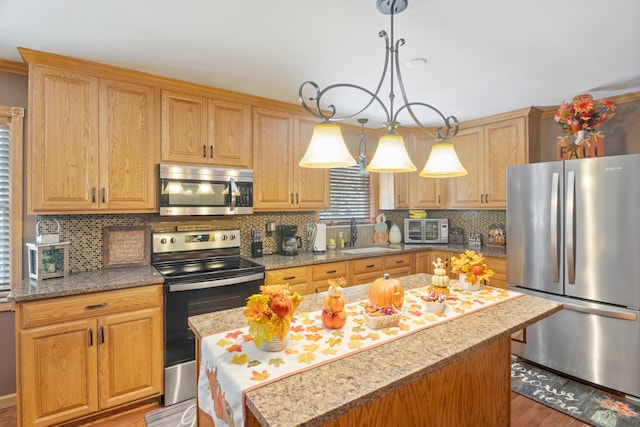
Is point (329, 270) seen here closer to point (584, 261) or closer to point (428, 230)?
point (428, 230)

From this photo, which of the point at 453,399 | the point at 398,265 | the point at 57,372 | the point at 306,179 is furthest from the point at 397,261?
the point at 57,372

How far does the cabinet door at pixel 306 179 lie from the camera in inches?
132

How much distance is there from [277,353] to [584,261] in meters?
2.64

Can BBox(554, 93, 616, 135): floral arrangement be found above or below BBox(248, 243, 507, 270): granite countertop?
above

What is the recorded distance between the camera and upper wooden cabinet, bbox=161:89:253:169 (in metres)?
2.66

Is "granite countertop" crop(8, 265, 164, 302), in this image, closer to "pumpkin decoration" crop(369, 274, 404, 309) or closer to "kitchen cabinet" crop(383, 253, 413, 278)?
"pumpkin decoration" crop(369, 274, 404, 309)

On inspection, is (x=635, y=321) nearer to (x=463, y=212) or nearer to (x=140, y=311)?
(x=463, y=212)

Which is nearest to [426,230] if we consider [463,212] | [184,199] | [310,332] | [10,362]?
[463,212]

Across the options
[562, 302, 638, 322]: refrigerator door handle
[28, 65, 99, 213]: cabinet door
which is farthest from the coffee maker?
[562, 302, 638, 322]: refrigerator door handle

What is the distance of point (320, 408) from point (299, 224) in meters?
2.86

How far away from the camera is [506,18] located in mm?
1787

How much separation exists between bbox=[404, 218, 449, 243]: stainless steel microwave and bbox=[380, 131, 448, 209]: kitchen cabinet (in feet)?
0.62

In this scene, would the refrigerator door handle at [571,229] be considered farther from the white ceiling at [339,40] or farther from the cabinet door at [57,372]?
the cabinet door at [57,372]

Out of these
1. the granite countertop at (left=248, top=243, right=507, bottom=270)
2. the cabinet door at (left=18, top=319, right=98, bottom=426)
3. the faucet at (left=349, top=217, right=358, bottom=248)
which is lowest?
the cabinet door at (left=18, top=319, right=98, bottom=426)
